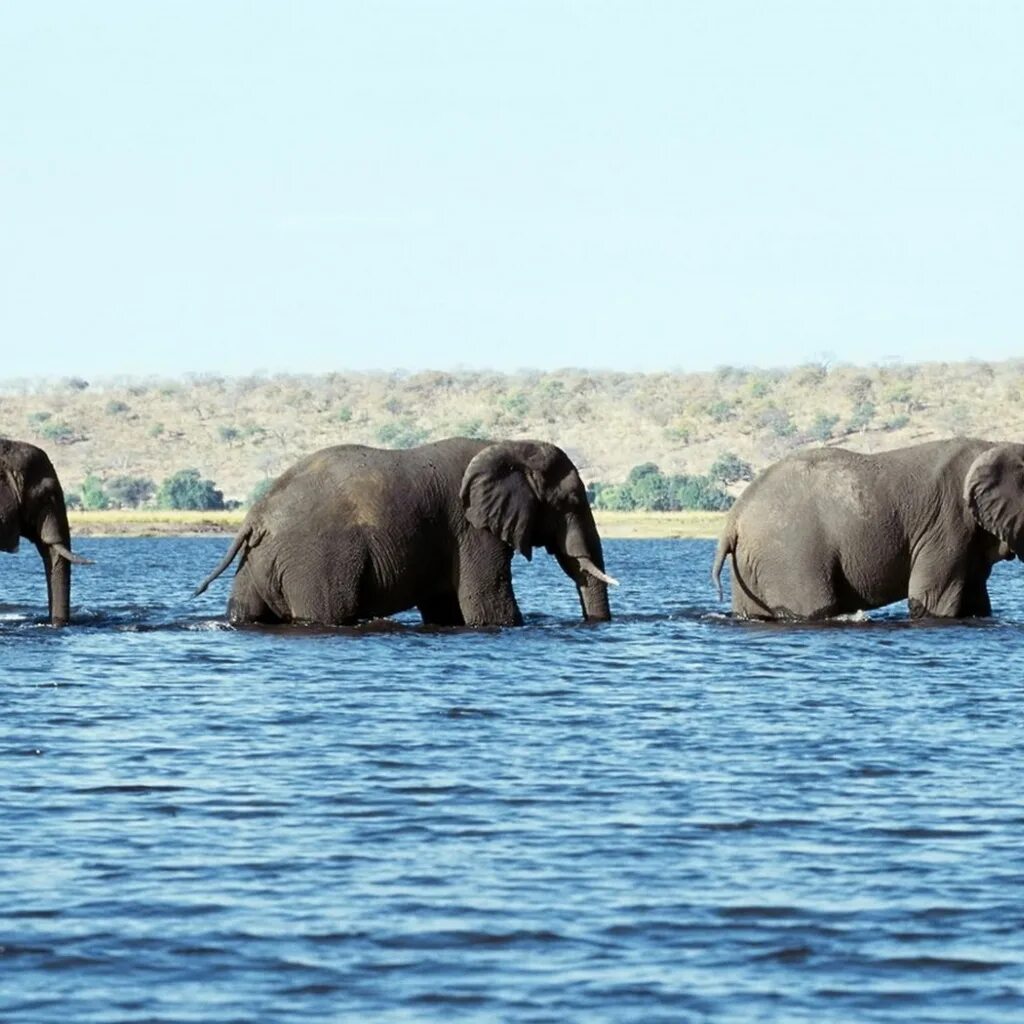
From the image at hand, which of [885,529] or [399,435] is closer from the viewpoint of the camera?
[885,529]

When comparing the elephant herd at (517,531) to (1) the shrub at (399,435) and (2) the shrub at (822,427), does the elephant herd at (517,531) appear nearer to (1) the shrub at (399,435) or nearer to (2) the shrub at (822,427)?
(2) the shrub at (822,427)

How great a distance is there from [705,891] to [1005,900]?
5.20ft

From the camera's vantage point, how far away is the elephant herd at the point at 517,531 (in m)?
29.2

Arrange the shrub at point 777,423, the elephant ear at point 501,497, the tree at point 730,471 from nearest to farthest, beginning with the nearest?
the elephant ear at point 501,497, the tree at point 730,471, the shrub at point 777,423

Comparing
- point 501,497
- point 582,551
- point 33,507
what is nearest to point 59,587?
point 33,507

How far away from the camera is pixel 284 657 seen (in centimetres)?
2711

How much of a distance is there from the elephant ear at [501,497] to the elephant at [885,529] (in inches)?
116

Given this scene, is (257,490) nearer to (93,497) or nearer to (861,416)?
(93,497)

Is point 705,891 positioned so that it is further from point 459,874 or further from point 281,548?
point 281,548

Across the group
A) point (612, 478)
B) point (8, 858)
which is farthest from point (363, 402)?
point (8, 858)

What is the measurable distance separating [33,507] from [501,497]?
5.86m

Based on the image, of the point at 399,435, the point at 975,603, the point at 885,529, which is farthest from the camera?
the point at 399,435

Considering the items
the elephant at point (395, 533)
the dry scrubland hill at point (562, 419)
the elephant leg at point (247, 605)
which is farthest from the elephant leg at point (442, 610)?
the dry scrubland hill at point (562, 419)

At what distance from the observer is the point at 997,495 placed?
30359 mm
